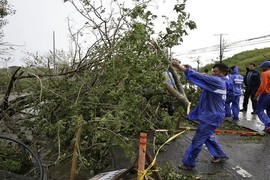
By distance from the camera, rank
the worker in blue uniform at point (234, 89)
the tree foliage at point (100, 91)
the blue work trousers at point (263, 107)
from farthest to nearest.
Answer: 1. the worker in blue uniform at point (234, 89)
2. the blue work trousers at point (263, 107)
3. the tree foliage at point (100, 91)

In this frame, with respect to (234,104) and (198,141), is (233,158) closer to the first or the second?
(198,141)

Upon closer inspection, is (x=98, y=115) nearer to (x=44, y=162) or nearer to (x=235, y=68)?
(x=44, y=162)

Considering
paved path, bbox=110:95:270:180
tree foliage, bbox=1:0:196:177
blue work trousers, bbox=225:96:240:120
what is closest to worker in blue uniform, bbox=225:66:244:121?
blue work trousers, bbox=225:96:240:120

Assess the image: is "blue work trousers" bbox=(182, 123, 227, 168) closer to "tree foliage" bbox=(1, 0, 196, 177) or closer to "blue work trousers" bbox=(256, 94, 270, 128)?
"tree foliage" bbox=(1, 0, 196, 177)

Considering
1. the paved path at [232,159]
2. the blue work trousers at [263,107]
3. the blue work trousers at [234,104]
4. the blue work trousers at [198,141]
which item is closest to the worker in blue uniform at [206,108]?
the blue work trousers at [198,141]

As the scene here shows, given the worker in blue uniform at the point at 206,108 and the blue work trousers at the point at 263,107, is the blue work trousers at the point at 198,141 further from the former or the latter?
the blue work trousers at the point at 263,107

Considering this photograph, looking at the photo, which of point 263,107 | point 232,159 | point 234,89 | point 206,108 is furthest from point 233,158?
point 234,89

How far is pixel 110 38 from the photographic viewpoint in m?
6.28

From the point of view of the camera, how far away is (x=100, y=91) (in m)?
5.64

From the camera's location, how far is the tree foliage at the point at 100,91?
5070 mm

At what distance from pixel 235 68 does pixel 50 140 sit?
6808 mm

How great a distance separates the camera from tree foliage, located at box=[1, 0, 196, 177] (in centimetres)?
507

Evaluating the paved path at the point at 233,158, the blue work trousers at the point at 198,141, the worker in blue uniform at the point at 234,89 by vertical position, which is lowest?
the paved path at the point at 233,158

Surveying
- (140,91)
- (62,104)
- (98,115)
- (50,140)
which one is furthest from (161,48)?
(50,140)
